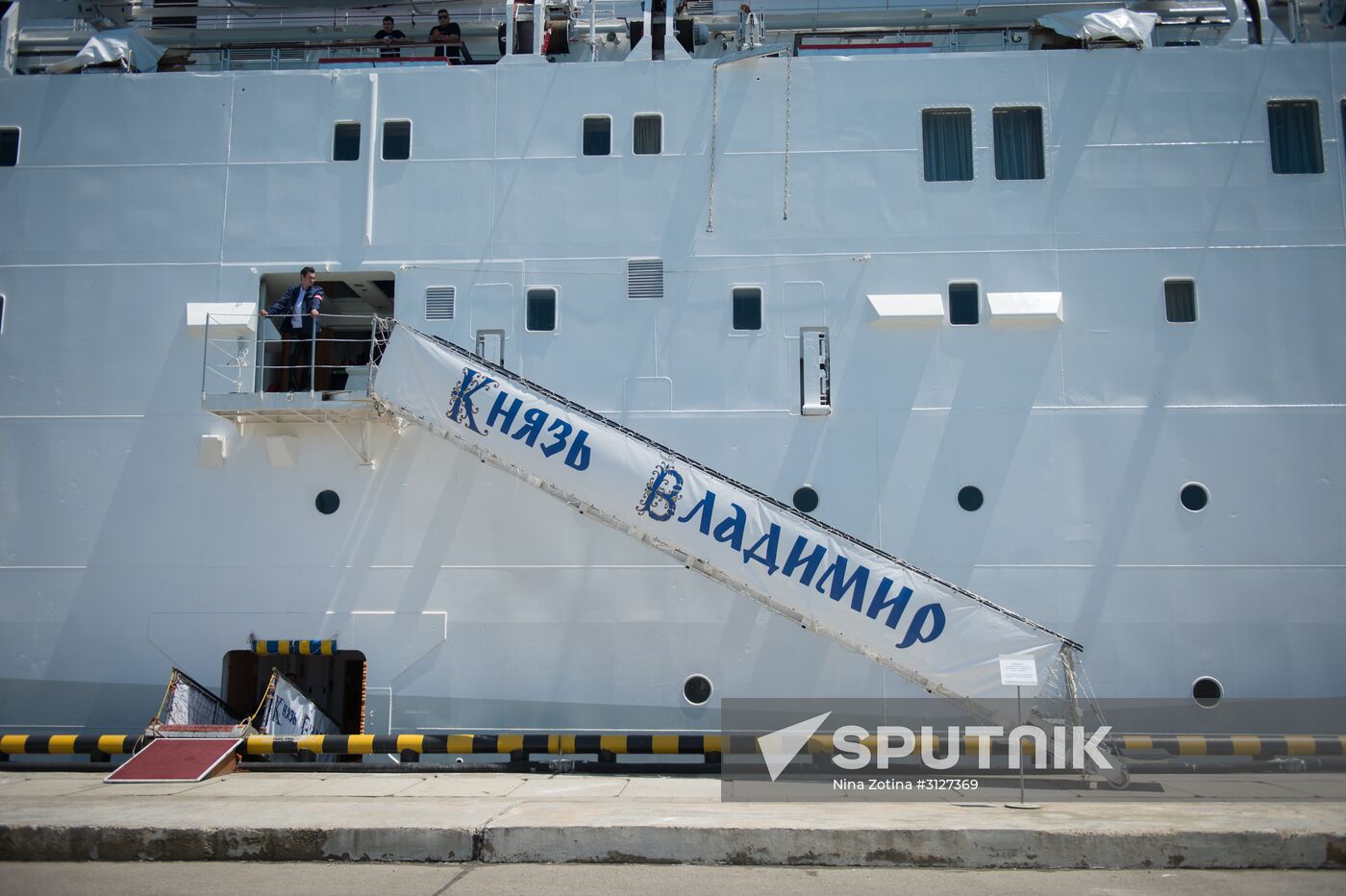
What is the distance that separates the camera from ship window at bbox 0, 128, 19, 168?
11.8 m

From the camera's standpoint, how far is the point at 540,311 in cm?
1127

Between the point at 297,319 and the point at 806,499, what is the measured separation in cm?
532

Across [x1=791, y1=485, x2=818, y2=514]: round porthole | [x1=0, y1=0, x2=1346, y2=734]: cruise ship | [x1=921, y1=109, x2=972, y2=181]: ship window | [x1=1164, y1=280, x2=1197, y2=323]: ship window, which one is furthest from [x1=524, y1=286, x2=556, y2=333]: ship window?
[x1=1164, y1=280, x2=1197, y2=323]: ship window

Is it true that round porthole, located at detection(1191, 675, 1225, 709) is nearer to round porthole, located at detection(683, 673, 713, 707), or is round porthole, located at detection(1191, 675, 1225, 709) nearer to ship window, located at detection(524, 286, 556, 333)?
round porthole, located at detection(683, 673, 713, 707)

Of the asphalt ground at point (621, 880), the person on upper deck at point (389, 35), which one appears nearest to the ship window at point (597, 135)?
the person on upper deck at point (389, 35)

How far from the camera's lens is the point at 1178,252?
36.2 ft

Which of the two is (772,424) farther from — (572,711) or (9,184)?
(9,184)

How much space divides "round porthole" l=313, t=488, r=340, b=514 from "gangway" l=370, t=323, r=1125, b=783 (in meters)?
1.30

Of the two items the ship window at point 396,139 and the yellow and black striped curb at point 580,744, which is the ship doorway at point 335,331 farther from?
the yellow and black striped curb at point 580,744

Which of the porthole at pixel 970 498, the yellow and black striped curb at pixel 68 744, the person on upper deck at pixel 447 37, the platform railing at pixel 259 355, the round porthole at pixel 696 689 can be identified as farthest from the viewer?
the person on upper deck at pixel 447 37

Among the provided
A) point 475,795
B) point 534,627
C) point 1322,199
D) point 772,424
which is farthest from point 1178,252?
point 475,795

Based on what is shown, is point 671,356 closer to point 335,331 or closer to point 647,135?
point 647,135

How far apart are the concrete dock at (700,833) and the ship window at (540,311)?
501 centimetres

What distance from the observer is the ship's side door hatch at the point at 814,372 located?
10.8 m
